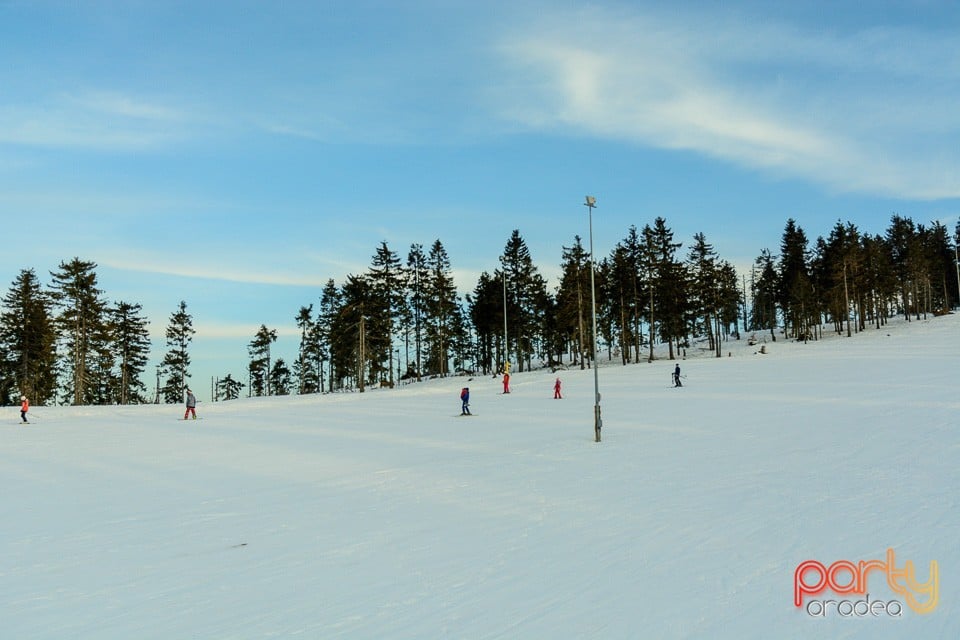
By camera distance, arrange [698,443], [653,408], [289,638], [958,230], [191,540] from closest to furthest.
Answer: [289,638] → [191,540] → [698,443] → [653,408] → [958,230]

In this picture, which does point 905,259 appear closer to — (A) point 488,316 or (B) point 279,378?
(A) point 488,316

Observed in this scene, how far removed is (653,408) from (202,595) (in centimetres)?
2230

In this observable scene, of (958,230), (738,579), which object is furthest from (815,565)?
(958,230)

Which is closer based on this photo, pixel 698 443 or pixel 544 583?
pixel 544 583

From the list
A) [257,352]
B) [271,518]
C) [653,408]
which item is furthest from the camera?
[257,352]

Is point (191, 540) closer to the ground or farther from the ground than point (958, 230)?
closer to the ground

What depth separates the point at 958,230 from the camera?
322 feet

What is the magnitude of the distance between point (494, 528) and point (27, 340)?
59.9 metres

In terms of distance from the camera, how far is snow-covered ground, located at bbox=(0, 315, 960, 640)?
20.3ft

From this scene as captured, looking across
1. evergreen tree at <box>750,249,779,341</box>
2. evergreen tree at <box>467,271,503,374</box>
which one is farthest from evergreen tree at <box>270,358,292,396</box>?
evergreen tree at <box>750,249,779,341</box>

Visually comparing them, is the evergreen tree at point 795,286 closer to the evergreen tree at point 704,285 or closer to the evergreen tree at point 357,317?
the evergreen tree at point 704,285

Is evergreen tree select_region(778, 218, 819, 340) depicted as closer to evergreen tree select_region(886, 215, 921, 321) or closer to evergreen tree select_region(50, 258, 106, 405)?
evergreen tree select_region(886, 215, 921, 321)

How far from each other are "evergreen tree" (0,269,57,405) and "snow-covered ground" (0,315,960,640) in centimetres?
3881

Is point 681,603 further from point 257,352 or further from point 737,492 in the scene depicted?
point 257,352
